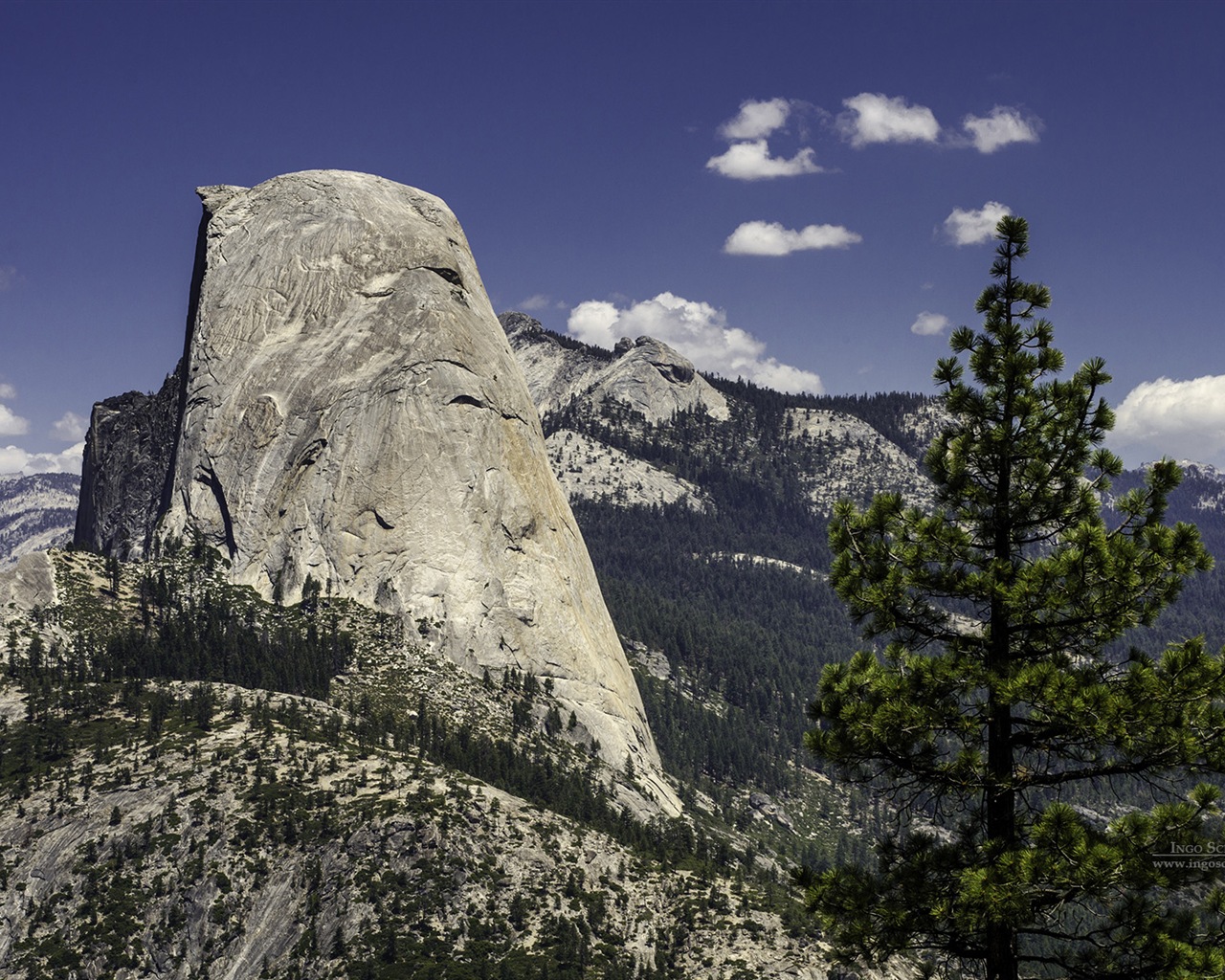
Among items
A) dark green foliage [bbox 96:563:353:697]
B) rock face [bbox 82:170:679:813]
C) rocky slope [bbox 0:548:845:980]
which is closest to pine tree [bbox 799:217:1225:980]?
rocky slope [bbox 0:548:845:980]

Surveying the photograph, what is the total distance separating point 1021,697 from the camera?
20047mm

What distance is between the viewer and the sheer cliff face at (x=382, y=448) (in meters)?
165

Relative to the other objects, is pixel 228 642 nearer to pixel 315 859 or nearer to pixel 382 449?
pixel 382 449

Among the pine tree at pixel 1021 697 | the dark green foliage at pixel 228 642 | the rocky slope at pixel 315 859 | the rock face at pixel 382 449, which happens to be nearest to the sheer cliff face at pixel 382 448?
the rock face at pixel 382 449

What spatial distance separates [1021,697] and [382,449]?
154658 millimetres

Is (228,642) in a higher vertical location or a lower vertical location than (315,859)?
higher

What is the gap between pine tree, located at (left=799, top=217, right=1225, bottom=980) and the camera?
63.1 feet

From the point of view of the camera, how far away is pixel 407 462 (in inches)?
6585

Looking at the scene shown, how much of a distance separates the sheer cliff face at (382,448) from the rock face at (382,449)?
31 centimetres

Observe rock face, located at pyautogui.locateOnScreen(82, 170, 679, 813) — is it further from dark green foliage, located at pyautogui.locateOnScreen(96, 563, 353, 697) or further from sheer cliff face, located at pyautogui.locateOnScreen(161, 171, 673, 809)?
dark green foliage, located at pyautogui.locateOnScreen(96, 563, 353, 697)

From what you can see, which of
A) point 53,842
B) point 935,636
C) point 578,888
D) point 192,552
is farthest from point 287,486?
point 935,636

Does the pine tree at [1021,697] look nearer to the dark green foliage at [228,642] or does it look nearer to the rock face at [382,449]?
the dark green foliage at [228,642]

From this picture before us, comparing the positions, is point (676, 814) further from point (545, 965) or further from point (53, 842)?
point (53, 842)

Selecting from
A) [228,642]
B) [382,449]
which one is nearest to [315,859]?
[228,642]
